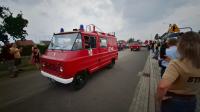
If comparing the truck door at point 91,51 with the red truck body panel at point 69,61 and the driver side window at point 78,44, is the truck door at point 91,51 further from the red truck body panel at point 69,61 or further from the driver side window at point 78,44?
the driver side window at point 78,44

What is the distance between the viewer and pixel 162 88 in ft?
6.42

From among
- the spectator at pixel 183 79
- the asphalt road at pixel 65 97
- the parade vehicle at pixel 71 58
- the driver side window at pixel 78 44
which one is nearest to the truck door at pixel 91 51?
the parade vehicle at pixel 71 58

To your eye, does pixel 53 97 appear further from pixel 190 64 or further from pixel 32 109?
pixel 190 64

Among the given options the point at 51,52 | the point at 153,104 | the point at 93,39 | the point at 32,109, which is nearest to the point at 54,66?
the point at 51,52

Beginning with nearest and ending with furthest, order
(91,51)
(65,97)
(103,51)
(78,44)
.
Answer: (65,97) < (78,44) < (91,51) < (103,51)

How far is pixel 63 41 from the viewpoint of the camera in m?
6.96

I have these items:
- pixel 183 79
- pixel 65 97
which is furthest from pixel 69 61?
pixel 183 79

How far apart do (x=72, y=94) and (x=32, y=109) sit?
162cm

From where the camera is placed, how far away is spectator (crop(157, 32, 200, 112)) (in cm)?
183

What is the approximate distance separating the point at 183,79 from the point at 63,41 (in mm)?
5831

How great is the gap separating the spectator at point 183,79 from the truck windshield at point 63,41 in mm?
4997

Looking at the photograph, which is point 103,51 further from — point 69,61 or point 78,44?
point 69,61

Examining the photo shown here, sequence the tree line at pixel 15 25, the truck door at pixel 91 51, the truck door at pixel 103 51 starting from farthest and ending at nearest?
the tree line at pixel 15 25
the truck door at pixel 103 51
the truck door at pixel 91 51

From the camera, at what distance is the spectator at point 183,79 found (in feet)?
6.00
